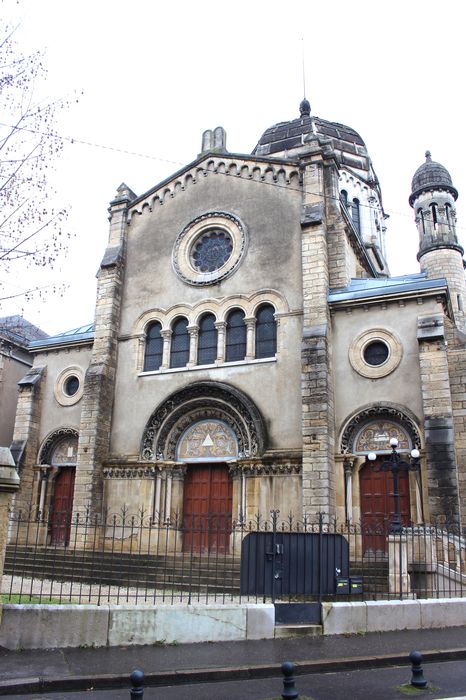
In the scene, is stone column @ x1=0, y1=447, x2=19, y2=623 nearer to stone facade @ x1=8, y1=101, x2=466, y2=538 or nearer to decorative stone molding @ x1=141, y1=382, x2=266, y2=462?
stone facade @ x1=8, y1=101, x2=466, y2=538

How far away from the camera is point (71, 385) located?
923 inches

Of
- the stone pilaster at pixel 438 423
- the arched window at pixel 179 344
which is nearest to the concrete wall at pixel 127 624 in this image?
the stone pilaster at pixel 438 423

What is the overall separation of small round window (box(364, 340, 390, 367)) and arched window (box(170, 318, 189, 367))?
6.45 m

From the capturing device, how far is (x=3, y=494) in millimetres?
8672

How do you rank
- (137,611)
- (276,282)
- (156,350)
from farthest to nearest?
(156,350) < (276,282) < (137,611)

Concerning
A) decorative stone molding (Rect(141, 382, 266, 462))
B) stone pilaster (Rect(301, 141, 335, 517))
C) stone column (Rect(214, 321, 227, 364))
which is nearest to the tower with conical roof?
stone pilaster (Rect(301, 141, 335, 517))

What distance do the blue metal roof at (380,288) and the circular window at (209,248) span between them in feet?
13.2

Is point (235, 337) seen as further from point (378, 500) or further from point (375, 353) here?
point (378, 500)

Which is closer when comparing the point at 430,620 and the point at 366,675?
the point at 366,675

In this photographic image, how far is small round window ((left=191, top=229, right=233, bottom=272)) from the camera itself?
21938 millimetres

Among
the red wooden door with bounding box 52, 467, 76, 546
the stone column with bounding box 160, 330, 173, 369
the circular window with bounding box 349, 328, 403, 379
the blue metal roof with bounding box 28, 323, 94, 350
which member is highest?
the blue metal roof with bounding box 28, 323, 94, 350

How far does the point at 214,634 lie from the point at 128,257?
16732mm

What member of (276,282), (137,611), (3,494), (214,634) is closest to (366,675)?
(214,634)

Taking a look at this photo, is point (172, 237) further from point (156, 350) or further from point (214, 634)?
point (214, 634)
